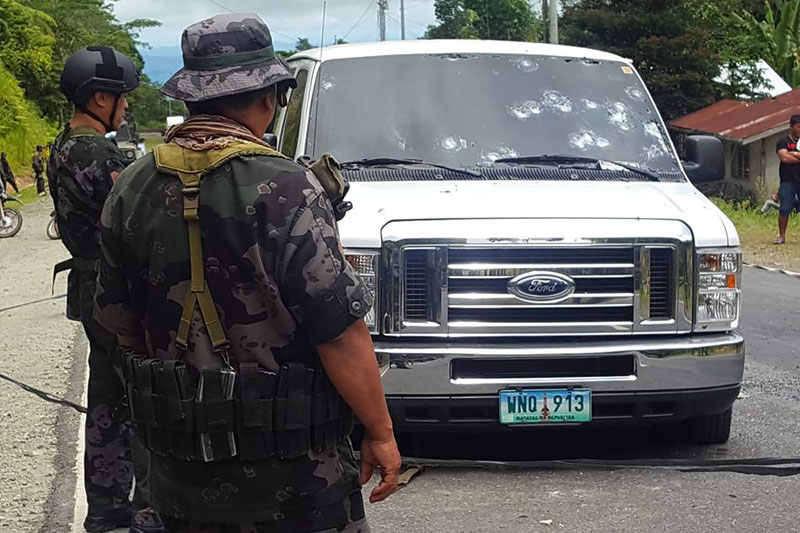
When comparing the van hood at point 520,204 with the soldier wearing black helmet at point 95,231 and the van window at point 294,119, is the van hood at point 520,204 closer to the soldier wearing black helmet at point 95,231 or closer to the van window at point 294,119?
the van window at point 294,119

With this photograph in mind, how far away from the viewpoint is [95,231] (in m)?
4.46

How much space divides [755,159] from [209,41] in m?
34.4

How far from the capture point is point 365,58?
665 cm

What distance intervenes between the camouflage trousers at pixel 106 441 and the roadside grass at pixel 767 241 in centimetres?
1118

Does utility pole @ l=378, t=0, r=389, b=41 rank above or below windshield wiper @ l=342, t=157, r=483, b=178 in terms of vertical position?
below

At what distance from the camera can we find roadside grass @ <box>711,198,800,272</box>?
1495cm

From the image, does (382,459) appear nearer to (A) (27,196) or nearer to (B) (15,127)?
(A) (27,196)

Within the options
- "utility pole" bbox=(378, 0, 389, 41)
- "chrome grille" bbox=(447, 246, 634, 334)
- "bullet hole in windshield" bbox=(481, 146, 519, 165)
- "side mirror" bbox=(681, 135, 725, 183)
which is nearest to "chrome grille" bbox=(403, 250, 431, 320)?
"chrome grille" bbox=(447, 246, 634, 334)

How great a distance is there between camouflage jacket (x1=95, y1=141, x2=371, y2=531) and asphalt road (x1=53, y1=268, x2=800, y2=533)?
2055 mm

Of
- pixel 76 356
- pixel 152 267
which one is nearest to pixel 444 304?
pixel 152 267

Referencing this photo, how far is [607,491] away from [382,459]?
2.61 metres

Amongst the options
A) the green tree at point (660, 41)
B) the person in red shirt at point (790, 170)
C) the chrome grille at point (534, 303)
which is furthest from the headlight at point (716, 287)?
the green tree at point (660, 41)

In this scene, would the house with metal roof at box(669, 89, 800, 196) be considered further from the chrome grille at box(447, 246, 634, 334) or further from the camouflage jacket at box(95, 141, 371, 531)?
the camouflage jacket at box(95, 141, 371, 531)

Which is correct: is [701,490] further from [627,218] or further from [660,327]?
[627,218]
